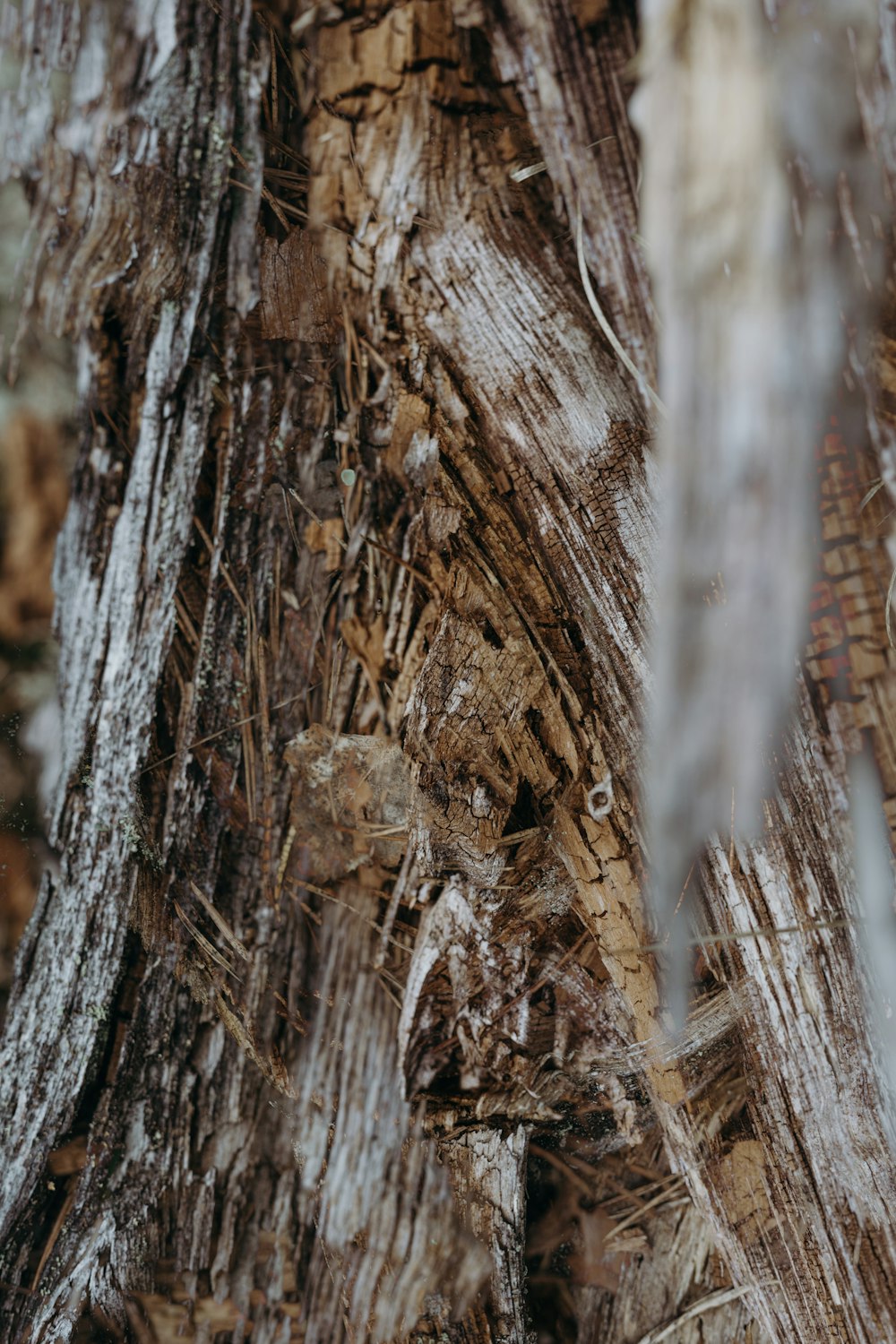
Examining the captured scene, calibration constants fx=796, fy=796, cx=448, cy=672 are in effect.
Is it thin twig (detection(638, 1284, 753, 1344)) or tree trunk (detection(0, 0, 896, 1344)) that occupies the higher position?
tree trunk (detection(0, 0, 896, 1344))

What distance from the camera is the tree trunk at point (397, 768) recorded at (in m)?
0.67

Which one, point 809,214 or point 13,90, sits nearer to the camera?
point 809,214

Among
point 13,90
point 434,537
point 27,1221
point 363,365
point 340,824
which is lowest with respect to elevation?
point 27,1221

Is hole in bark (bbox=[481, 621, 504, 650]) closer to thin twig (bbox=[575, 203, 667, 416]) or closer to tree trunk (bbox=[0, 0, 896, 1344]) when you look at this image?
tree trunk (bbox=[0, 0, 896, 1344])

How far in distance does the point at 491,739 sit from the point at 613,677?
13 cm

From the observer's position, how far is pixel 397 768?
76 centimetres

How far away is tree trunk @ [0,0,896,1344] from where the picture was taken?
0.67 metres

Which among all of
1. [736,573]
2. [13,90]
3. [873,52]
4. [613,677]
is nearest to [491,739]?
[613,677]

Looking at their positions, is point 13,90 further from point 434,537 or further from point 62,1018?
point 62,1018

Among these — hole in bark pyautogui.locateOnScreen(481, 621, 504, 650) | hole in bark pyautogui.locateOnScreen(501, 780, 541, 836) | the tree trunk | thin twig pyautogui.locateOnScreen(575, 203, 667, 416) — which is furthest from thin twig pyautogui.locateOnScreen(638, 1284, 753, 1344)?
thin twig pyautogui.locateOnScreen(575, 203, 667, 416)

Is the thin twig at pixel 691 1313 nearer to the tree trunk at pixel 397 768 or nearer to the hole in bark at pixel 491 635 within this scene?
the tree trunk at pixel 397 768

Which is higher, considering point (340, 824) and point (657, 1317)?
point (340, 824)

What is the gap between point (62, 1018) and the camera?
0.76 meters

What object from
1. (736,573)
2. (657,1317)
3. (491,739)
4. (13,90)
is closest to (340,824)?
(491,739)
